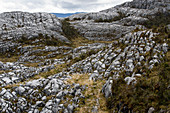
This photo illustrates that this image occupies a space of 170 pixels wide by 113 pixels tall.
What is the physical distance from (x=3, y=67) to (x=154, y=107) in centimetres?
2723

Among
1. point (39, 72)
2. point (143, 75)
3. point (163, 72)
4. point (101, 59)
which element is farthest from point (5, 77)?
point (163, 72)

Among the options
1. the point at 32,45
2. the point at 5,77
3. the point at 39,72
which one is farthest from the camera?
the point at 32,45

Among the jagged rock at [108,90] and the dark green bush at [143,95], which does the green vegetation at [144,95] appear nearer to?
the dark green bush at [143,95]

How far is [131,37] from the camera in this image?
1892 centimetres

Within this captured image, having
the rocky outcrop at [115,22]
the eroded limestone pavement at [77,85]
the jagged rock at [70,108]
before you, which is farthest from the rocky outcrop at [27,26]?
the jagged rock at [70,108]

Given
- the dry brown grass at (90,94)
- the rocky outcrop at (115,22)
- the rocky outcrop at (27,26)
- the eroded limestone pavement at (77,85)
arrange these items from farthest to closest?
the rocky outcrop at (115,22) < the rocky outcrop at (27,26) < the eroded limestone pavement at (77,85) < the dry brown grass at (90,94)

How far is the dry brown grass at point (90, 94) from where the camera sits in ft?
36.1

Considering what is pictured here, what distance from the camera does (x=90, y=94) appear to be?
42.3 ft

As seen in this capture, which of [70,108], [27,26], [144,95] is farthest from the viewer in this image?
[27,26]

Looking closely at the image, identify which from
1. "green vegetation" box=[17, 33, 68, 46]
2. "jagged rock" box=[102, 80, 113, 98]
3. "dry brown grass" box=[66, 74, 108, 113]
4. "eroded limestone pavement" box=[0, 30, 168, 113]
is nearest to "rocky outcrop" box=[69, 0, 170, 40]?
"green vegetation" box=[17, 33, 68, 46]

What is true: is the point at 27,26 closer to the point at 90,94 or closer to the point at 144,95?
the point at 90,94

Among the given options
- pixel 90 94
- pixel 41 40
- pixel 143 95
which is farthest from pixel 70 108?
pixel 41 40

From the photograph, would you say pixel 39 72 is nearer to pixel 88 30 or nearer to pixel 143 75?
pixel 143 75

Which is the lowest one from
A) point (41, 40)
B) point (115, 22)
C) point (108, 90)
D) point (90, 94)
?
point (90, 94)
